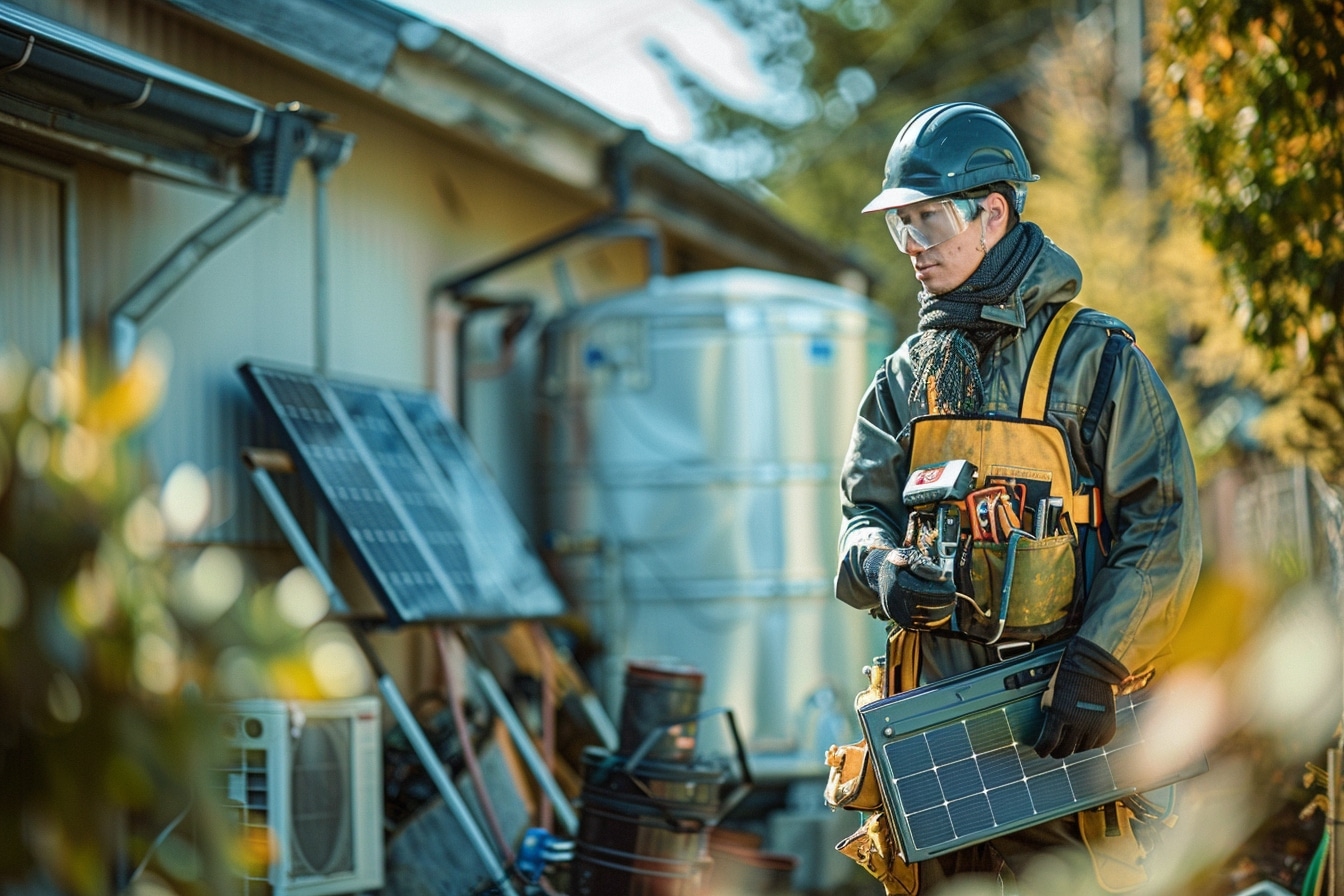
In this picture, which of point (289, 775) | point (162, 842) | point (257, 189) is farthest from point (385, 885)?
point (162, 842)

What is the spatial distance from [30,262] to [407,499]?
182 centimetres

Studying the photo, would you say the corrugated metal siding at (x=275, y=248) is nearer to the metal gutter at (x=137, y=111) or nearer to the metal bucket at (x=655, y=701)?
the metal gutter at (x=137, y=111)

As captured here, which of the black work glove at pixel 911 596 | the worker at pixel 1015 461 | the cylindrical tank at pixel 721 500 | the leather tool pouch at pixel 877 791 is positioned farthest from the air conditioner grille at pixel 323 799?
the cylindrical tank at pixel 721 500

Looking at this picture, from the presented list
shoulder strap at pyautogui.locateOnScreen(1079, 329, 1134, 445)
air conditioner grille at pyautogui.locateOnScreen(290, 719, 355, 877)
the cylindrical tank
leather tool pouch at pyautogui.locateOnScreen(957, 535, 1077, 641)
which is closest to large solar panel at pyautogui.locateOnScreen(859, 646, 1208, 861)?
leather tool pouch at pyautogui.locateOnScreen(957, 535, 1077, 641)

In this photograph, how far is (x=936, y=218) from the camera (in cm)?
361

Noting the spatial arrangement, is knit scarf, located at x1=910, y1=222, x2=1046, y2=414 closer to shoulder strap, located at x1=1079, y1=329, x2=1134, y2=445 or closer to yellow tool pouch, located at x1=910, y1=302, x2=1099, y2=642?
yellow tool pouch, located at x1=910, y1=302, x2=1099, y2=642

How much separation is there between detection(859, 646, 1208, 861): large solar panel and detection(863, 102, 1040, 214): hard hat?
104 cm

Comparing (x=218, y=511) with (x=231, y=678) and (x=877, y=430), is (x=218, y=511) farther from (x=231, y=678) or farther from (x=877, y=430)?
(x=231, y=678)

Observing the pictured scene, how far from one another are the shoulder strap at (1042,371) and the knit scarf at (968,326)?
89 mm

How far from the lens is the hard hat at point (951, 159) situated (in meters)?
3.58

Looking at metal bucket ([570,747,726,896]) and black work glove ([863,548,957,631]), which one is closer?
black work glove ([863,548,957,631])

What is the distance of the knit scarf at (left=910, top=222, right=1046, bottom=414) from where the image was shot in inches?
141

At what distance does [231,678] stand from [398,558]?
14.2 ft

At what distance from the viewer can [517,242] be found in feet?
30.2
